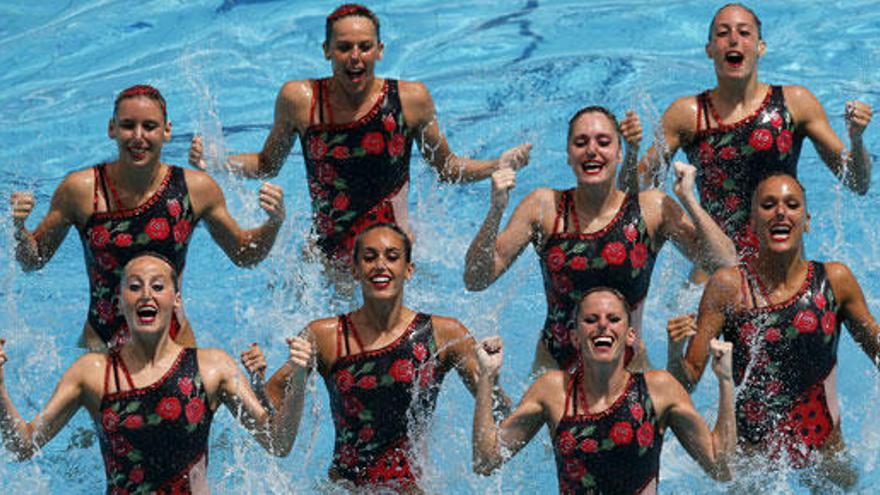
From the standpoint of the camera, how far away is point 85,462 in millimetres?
7211

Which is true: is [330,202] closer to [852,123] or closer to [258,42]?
[852,123]

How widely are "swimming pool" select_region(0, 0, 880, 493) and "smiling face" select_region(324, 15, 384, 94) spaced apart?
0.87 m

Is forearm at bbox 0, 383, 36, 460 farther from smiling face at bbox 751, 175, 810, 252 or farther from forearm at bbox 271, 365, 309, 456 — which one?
smiling face at bbox 751, 175, 810, 252

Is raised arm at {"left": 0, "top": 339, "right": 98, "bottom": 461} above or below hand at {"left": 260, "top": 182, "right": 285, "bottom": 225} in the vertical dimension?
below

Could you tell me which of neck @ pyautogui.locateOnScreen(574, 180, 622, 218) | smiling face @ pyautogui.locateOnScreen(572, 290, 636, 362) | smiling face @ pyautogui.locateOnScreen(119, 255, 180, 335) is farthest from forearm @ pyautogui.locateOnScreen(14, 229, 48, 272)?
smiling face @ pyautogui.locateOnScreen(572, 290, 636, 362)

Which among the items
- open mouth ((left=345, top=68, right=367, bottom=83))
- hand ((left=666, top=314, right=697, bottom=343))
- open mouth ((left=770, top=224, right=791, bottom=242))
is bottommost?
hand ((left=666, top=314, right=697, bottom=343))

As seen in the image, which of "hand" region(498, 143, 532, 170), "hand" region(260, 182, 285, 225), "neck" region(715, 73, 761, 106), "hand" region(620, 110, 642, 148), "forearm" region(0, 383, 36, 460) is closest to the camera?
"forearm" region(0, 383, 36, 460)

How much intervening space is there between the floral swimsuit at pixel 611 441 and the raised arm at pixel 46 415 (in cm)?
160

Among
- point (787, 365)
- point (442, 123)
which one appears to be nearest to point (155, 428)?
point (787, 365)

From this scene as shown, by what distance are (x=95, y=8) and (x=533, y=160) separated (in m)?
4.16

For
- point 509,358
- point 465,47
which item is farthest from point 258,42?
point 509,358

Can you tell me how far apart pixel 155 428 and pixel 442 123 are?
5.37 metres

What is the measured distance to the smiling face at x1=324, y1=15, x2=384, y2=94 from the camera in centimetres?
689

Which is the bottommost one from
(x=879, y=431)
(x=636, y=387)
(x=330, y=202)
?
(x=879, y=431)
